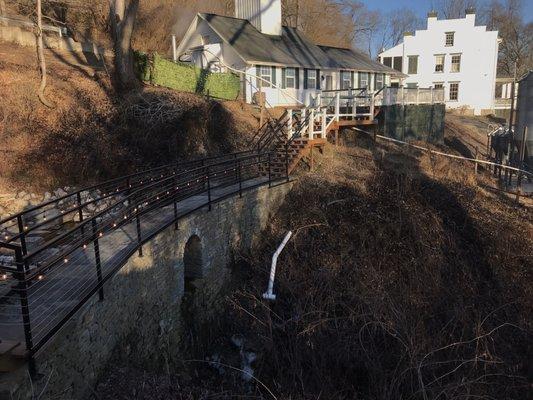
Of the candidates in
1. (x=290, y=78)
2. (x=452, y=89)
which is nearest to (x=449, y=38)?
(x=452, y=89)

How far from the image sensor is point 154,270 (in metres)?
8.01

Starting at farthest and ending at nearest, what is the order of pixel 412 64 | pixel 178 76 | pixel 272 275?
1. pixel 412 64
2. pixel 178 76
3. pixel 272 275

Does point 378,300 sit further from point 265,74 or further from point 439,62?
point 439,62

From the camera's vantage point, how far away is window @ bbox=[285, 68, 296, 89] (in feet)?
83.4

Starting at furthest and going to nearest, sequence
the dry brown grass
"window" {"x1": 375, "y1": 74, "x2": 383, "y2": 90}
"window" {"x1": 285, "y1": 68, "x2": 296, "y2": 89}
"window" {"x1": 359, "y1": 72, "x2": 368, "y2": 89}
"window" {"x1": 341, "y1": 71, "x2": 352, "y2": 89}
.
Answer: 1. "window" {"x1": 375, "y1": 74, "x2": 383, "y2": 90}
2. "window" {"x1": 359, "y1": 72, "x2": 368, "y2": 89}
3. "window" {"x1": 341, "y1": 71, "x2": 352, "y2": 89}
4. "window" {"x1": 285, "y1": 68, "x2": 296, "y2": 89}
5. the dry brown grass

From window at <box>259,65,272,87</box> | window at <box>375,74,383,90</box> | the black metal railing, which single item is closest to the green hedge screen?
window at <box>259,65,272,87</box>

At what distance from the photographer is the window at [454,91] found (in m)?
44.2

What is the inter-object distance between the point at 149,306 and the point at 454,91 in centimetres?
4350

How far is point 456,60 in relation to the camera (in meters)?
43.9

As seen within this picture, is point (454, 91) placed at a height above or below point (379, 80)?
below

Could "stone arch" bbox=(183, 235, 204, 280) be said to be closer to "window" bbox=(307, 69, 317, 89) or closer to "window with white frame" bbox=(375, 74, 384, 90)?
"window" bbox=(307, 69, 317, 89)

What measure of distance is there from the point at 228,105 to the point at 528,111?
55.2 ft

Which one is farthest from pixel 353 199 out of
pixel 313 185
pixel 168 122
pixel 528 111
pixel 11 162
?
pixel 528 111

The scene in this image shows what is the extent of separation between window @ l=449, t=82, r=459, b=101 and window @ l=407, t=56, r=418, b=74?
3.77 m
